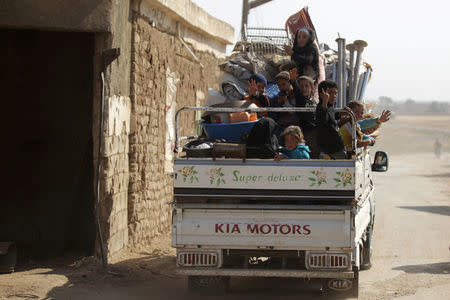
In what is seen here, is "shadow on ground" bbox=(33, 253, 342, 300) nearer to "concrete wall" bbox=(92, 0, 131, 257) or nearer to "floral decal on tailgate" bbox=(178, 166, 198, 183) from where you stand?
"concrete wall" bbox=(92, 0, 131, 257)

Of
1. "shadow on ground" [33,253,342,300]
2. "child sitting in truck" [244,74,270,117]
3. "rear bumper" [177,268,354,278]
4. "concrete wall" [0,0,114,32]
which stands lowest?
"shadow on ground" [33,253,342,300]

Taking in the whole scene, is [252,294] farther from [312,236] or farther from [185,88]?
[185,88]

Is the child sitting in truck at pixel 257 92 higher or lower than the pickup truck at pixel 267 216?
higher

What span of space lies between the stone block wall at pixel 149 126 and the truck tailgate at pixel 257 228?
10.2 ft

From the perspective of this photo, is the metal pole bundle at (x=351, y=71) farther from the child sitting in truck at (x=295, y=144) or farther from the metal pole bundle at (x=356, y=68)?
the child sitting in truck at (x=295, y=144)

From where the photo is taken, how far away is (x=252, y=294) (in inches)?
320

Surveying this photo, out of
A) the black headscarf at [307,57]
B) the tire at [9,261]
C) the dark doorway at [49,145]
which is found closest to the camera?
the tire at [9,261]

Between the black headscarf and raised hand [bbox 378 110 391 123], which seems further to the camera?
the black headscarf

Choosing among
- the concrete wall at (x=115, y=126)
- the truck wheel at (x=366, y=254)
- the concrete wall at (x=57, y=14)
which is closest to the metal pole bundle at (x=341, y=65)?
the truck wheel at (x=366, y=254)

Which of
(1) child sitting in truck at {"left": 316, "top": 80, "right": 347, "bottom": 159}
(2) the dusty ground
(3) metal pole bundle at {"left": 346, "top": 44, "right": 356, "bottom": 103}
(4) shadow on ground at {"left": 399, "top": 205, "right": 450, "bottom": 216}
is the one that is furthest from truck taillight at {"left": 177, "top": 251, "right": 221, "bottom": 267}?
(4) shadow on ground at {"left": 399, "top": 205, "right": 450, "bottom": 216}

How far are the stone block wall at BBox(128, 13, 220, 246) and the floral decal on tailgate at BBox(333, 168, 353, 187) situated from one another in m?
3.84

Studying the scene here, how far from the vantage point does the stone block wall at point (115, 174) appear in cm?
916

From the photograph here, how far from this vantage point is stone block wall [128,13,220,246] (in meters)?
10.3

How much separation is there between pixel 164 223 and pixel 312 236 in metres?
5.23
